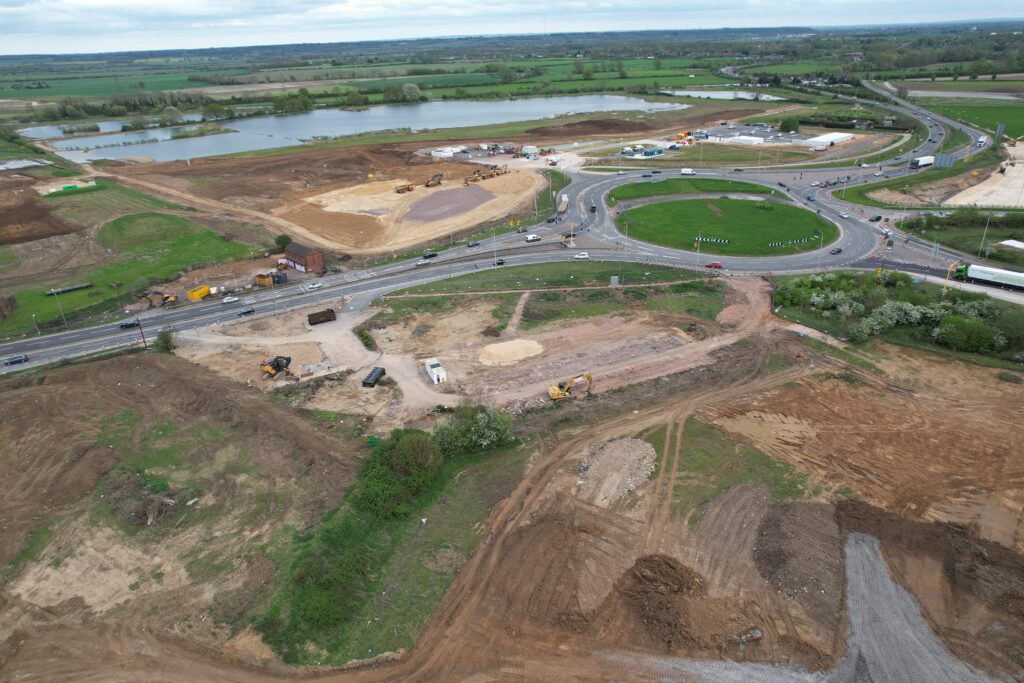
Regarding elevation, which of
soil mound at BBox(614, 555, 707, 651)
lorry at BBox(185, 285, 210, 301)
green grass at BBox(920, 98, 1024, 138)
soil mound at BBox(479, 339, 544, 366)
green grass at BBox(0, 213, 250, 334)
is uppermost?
green grass at BBox(920, 98, 1024, 138)

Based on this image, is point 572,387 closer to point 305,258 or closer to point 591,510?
point 591,510

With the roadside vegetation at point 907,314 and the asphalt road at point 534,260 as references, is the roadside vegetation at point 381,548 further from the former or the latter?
the roadside vegetation at point 907,314

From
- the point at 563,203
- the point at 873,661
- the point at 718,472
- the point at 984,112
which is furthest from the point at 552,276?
the point at 984,112

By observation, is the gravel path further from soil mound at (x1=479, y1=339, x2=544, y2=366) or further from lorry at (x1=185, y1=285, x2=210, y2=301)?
lorry at (x1=185, y1=285, x2=210, y2=301)

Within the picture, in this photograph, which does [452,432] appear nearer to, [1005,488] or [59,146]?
[1005,488]

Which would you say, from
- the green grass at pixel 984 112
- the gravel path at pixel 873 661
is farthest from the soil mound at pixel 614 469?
the green grass at pixel 984 112

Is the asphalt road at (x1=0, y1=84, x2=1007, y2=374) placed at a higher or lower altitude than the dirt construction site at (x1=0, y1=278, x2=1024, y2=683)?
higher

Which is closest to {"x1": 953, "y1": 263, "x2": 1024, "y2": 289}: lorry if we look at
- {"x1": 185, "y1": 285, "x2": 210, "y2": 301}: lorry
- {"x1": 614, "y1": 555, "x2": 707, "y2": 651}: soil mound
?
{"x1": 614, "y1": 555, "x2": 707, "y2": 651}: soil mound
